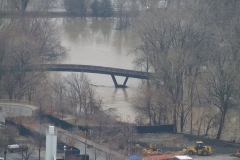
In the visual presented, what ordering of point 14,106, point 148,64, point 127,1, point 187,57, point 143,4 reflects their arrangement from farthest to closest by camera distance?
point 127,1 → point 143,4 → point 148,64 → point 187,57 → point 14,106

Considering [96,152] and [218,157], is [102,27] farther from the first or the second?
[96,152]

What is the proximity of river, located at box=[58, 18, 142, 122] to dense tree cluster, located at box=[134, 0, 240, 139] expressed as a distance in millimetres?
1293

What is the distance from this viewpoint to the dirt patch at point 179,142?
2453cm

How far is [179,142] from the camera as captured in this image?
2533 cm

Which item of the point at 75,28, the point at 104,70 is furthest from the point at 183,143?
the point at 75,28

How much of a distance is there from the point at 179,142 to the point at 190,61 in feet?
20.1

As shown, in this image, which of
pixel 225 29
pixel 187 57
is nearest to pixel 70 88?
pixel 187 57

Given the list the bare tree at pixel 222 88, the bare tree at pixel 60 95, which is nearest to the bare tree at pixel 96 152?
the bare tree at pixel 60 95

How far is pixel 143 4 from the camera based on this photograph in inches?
2010

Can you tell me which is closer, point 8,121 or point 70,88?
point 8,121

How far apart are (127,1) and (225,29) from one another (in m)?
18.5

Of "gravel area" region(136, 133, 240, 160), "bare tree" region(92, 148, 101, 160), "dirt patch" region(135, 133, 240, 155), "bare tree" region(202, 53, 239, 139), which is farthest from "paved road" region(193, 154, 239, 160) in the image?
"bare tree" region(202, 53, 239, 139)

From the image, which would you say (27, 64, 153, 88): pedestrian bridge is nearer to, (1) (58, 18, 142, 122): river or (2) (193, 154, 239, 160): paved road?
(1) (58, 18, 142, 122): river

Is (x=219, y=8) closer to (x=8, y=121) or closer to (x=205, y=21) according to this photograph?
(x=205, y=21)
